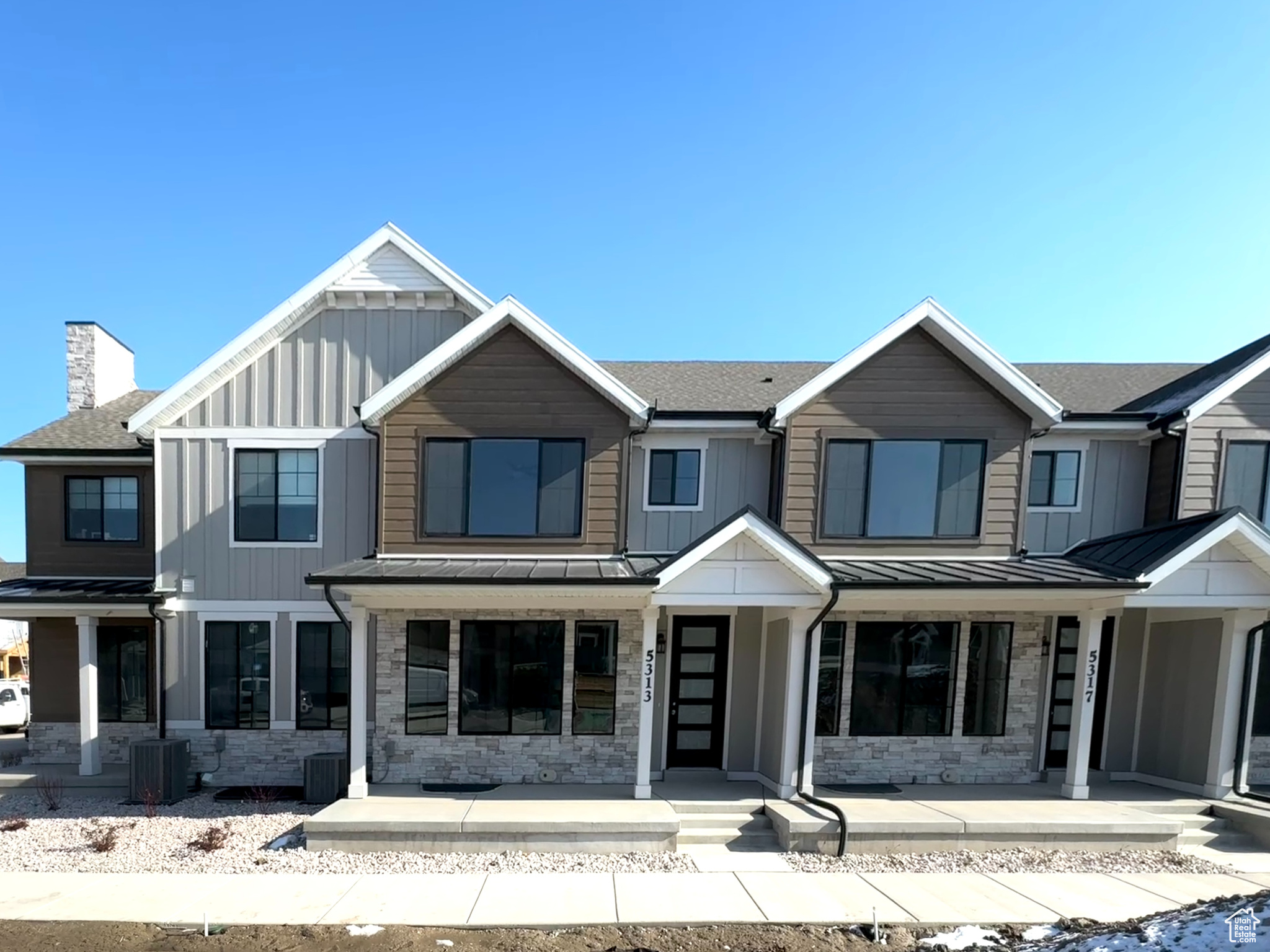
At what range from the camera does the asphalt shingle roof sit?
9.70 m

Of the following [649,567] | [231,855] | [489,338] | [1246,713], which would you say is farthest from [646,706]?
[1246,713]

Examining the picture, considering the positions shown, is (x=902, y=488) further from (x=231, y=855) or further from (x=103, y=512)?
(x=103, y=512)

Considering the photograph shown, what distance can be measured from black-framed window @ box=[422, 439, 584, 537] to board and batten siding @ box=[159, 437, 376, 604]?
1.64 meters

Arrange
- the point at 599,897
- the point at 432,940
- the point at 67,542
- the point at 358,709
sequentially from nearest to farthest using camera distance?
the point at 432,940 → the point at 599,897 → the point at 358,709 → the point at 67,542

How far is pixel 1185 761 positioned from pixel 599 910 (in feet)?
31.6

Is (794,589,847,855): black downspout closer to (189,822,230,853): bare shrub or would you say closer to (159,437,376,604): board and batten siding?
(159,437,376,604): board and batten siding

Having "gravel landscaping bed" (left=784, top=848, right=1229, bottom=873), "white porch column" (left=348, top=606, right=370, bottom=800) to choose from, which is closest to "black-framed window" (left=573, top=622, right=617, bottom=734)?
"white porch column" (left=348, top=606, right=370, bottom=800)

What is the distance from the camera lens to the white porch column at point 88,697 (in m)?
8.98

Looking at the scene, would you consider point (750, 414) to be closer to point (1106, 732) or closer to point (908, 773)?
point (908, 773)

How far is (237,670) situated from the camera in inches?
364

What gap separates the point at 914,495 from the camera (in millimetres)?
8773

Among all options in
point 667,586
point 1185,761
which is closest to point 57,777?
point 667,586

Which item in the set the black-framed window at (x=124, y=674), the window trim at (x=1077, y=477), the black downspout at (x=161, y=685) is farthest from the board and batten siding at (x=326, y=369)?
the window trim at (x=1077, y=477)

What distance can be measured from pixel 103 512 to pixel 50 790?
4555 mm
